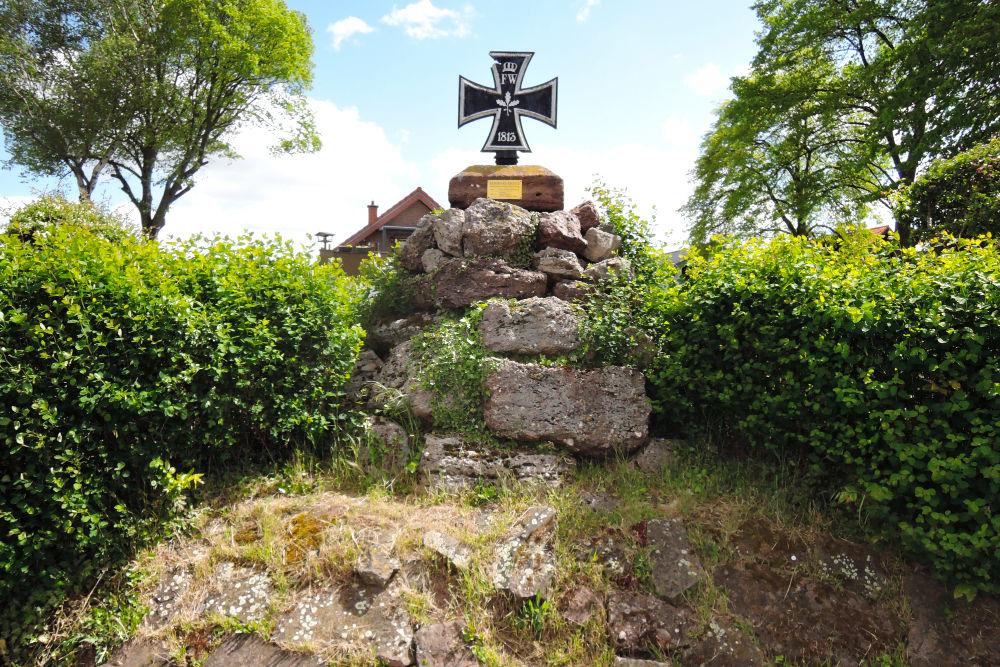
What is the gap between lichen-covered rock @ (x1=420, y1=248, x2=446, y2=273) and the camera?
245 inches

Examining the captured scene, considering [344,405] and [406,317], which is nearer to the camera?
[344,405]

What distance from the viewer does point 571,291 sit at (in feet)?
19.2

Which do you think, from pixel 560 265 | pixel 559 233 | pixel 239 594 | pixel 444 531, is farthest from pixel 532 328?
pixel 239 594

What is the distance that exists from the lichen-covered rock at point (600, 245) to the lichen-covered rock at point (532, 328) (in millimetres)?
1267

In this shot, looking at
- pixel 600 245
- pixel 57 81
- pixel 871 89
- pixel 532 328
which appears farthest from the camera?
pixel 57 81

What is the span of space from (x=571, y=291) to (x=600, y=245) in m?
0.89

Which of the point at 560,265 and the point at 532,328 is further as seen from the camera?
the point at 560,265

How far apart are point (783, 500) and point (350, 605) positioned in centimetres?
309

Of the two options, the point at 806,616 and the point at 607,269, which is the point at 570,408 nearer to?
the point at 607,269


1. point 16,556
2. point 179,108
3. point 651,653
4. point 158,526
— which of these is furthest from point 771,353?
point 179,108

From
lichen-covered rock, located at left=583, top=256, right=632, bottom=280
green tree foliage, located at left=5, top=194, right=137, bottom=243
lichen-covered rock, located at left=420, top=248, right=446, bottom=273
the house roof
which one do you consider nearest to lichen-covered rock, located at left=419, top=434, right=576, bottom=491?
lichen-covered rock, located at left=583, top=256, right=632, bottom=280

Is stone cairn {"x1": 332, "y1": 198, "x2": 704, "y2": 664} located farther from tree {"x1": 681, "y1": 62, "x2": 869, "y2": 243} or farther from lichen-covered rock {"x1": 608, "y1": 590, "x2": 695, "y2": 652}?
tree {"x1": 681, "y1": 62, "x2": 869, "y2": 243}

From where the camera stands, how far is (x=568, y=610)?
351 cm

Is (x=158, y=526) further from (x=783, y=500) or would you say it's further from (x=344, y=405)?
(x=783, y=500)
